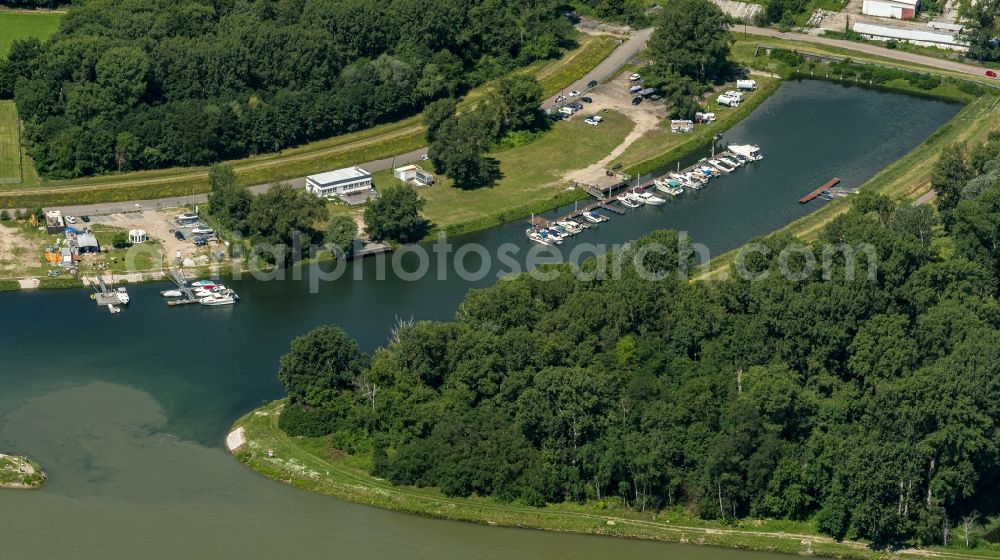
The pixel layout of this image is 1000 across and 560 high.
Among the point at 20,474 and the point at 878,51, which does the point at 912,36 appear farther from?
the point at 20,474

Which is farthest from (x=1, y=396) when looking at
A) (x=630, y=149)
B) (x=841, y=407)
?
(x=630, y=149)

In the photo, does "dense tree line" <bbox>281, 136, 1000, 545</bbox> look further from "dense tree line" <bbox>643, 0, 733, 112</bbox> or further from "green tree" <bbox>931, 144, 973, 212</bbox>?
"dense tree line" <bbox>643, 0, 733, 112</bbox>

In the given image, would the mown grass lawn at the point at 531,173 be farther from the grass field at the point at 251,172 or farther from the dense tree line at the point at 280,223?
the dense tree line at the point at 280,223

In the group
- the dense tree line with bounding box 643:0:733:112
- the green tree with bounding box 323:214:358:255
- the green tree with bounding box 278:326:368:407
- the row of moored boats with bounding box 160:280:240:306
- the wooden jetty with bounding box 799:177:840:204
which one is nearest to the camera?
the green tree with bounding box 278:326:368:407

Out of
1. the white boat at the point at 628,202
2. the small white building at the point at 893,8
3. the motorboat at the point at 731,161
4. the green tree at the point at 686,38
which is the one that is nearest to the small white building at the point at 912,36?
the small white building at the point at 893,8

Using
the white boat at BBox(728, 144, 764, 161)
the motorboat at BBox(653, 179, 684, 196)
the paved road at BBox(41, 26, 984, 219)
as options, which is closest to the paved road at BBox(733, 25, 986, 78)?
the paved road at BBox(41, 26, 984, 219)

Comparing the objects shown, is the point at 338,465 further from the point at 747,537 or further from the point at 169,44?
the point at 169,44
